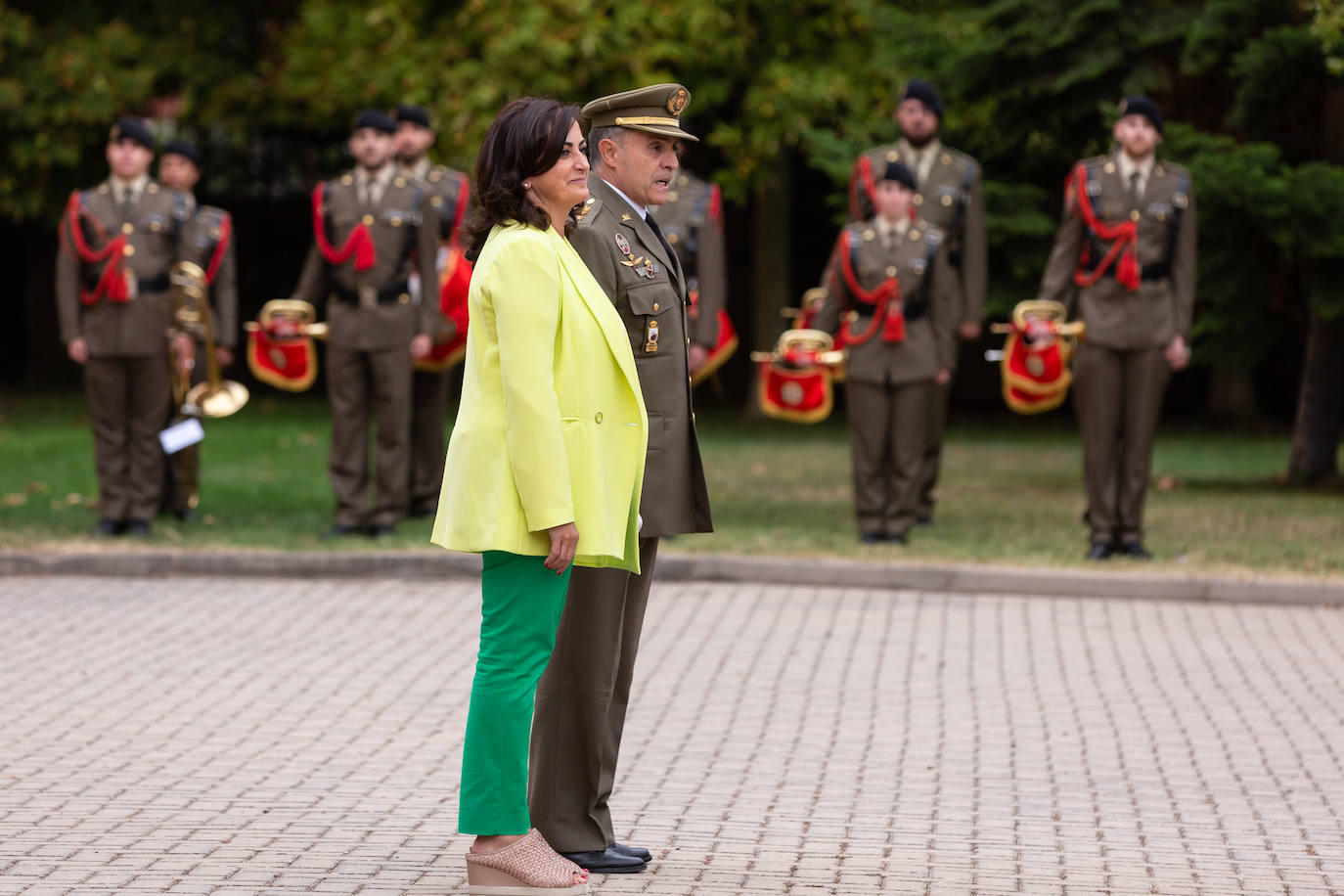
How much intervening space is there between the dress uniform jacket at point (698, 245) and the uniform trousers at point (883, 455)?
0.91m

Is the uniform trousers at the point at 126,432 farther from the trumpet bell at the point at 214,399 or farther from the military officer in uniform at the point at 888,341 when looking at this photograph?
the military officer in uniform at the point at 888,341

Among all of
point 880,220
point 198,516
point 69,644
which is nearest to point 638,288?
point 69,644

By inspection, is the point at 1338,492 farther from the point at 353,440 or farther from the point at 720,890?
the point at 720,890

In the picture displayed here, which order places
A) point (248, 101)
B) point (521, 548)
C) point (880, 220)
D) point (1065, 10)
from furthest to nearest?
point (248, 101), point (1065, 10), point (880, 220), point (521, 548)

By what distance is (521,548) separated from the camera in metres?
4.46

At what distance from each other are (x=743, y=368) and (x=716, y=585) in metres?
16.5

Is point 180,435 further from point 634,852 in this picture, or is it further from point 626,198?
point 634,852

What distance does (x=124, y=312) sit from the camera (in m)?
11.1

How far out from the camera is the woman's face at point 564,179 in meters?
4.54

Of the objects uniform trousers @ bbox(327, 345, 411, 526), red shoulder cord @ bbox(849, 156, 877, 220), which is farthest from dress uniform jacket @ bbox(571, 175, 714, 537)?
red shoulder cord @ bbox(849, 156, 877, 220)

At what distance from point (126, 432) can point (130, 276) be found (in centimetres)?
94

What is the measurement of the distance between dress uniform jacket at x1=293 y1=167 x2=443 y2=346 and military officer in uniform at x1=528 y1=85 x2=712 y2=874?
20.3ft

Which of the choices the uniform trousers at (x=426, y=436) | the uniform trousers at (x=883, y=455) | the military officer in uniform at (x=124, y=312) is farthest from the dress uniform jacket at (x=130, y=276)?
the uniform trousers at (x=883, y=455)

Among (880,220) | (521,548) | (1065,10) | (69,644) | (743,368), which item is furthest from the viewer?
(743,368)
